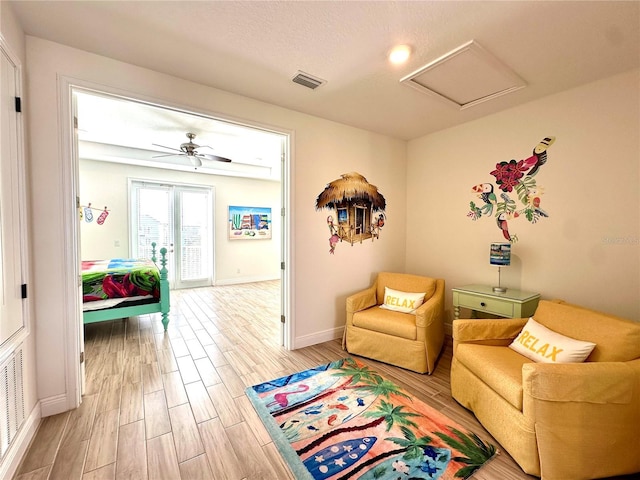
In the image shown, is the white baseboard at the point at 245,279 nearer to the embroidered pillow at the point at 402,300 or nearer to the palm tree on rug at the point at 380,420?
the embroidered pillow at the point at 402,300

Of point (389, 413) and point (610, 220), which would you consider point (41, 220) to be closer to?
point (389, 413)

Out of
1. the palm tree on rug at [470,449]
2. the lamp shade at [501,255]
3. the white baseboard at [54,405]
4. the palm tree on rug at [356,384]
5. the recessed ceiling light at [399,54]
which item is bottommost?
the palm tree on rug at [356,384]

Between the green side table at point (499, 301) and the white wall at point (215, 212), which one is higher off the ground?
the white wall at point (215, 212)

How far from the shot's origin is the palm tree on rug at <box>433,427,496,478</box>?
150 centimetres

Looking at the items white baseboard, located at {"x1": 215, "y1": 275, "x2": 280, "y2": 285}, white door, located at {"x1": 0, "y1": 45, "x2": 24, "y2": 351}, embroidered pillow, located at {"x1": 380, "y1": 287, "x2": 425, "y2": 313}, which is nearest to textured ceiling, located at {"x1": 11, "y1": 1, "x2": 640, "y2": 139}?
white door, located at {"x1": 0, "y1": 45, "x2": 24, "y2": 351}

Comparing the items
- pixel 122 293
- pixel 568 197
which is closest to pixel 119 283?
pixel 122 293

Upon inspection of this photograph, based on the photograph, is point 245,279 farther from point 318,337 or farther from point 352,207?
point 352,207

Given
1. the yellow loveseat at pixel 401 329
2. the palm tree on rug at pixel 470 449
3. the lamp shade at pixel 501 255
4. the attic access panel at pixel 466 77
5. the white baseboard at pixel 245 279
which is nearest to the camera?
the palm tree on rug at pixel 470 449

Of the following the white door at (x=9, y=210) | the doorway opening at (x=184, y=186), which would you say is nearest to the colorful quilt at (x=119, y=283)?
the doorway opening at (x=184, y=186)

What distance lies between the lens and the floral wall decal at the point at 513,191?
8.71ft

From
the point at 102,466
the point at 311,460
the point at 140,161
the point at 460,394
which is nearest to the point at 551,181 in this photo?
the point at 460,394

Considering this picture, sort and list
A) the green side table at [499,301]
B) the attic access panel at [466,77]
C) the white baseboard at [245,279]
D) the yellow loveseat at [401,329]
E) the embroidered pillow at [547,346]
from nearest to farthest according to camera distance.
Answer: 1. the embroidered pillow at [547,346]
2. the attic access panel at [466,77]
3. the green side table at [499,301]
4. the yellow loveseat at [401,329]
5. the white baseboard at [245,279]

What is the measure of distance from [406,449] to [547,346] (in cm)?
117

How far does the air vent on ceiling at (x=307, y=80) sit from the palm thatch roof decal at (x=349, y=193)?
112 cm
